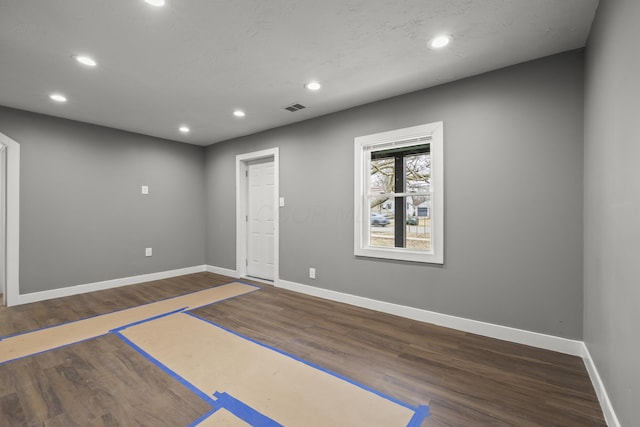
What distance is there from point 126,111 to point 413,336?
448 cm

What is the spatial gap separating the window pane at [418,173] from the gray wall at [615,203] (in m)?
1.35

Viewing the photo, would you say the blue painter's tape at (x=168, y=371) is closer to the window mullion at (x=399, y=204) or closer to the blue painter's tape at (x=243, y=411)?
the blue painter's tape at (x=243, y=411)

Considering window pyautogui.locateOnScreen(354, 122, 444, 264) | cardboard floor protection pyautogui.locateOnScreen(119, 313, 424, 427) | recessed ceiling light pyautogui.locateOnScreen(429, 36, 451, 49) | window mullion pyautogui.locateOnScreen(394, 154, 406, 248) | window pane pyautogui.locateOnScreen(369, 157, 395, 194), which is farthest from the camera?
window pane pyautogui.locateOnScreen(369, 157, 395, 194)

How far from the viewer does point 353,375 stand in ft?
6.82

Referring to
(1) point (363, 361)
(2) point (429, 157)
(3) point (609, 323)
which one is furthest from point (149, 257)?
(3) point (609, 323)

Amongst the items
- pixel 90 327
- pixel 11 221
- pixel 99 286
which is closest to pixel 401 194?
pixel 90 327

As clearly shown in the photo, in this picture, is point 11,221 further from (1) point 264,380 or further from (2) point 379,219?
(2) point 379,219

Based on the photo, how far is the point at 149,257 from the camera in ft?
16.2

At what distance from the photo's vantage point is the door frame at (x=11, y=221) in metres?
3.56

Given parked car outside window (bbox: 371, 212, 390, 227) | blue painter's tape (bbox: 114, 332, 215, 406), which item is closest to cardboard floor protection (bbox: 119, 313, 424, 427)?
blue painter's tape (bbox: 114, 332, 215, 406)

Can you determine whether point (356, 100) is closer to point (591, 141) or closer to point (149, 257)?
point (591, 141)

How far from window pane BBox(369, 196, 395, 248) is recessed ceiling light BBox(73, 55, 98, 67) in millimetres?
3120

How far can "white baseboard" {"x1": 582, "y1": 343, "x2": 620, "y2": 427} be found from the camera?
4.98 feet

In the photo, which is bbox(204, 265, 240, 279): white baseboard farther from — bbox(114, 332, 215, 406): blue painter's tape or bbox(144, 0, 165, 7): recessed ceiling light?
bbox(144, 0, 165, 7): recessed ceiling light
